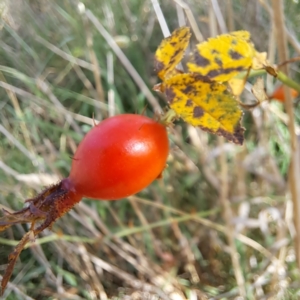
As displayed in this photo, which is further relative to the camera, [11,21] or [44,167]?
[11,21]

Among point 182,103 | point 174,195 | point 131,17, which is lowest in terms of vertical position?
point 174,195

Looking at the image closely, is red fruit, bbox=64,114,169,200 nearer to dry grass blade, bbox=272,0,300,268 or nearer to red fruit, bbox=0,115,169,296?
red fruit, bbox=0,115,169,296

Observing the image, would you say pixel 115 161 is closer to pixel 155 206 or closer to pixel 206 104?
pixel 206 104

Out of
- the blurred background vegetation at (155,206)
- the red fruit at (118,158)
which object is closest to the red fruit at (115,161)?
the red fruit at (118,158)

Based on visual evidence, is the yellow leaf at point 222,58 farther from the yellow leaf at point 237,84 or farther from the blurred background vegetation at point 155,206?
the blurred background vegetation at point 155,206

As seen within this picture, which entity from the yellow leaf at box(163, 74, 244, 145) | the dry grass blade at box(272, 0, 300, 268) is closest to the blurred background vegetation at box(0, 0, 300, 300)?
the dry grass blade at box(272, 0, 300, 268)

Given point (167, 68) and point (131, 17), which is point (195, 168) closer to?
point (131, 17)

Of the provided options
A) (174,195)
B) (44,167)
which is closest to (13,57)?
(44,167)
